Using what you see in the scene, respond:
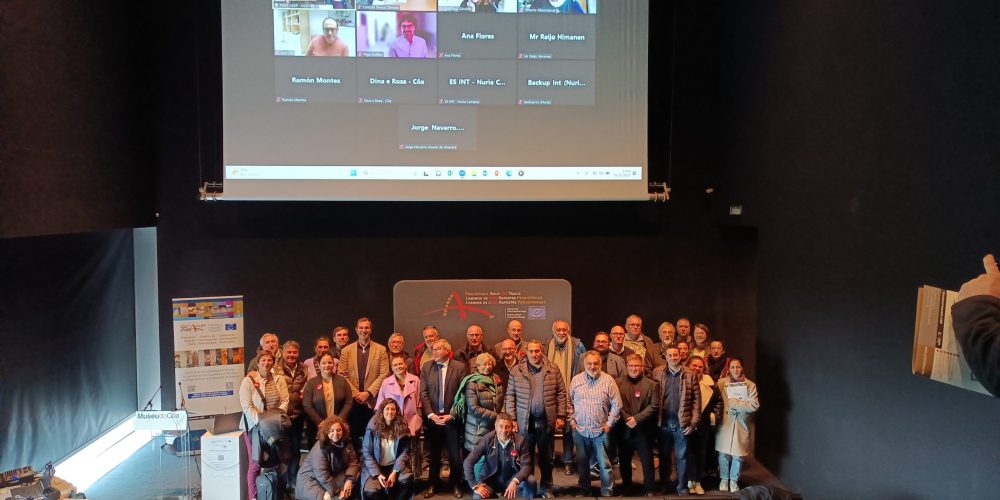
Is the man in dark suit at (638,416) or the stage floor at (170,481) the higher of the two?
the man in dark suit at (638,416)

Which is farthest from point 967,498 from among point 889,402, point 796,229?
point 796,229

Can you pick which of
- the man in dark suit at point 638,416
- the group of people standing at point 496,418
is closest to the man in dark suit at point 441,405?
the group of people standing at point 496,418

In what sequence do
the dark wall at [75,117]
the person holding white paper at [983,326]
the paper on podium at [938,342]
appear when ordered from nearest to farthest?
the person holding white paper at [983,326] → the paper on podium at [938,342] → the dark wall at [75,117]

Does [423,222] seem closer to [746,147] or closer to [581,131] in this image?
[581,131]

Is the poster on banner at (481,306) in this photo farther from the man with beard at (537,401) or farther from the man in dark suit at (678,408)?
the man in dark suit at (678,408)

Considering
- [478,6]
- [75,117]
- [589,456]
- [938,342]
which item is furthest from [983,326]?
[75,117]

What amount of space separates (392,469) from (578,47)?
12.5 ft

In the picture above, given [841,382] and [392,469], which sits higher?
[841,382]

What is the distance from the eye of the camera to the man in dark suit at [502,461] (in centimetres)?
411

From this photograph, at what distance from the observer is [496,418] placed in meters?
4.30

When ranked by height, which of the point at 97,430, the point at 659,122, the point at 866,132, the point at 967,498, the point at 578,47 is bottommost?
the point at 97,430

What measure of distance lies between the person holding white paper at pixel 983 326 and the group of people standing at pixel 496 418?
8.00ft

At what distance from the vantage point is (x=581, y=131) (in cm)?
534

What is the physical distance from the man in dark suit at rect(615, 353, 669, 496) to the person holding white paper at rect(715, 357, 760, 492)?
21.3 inches
